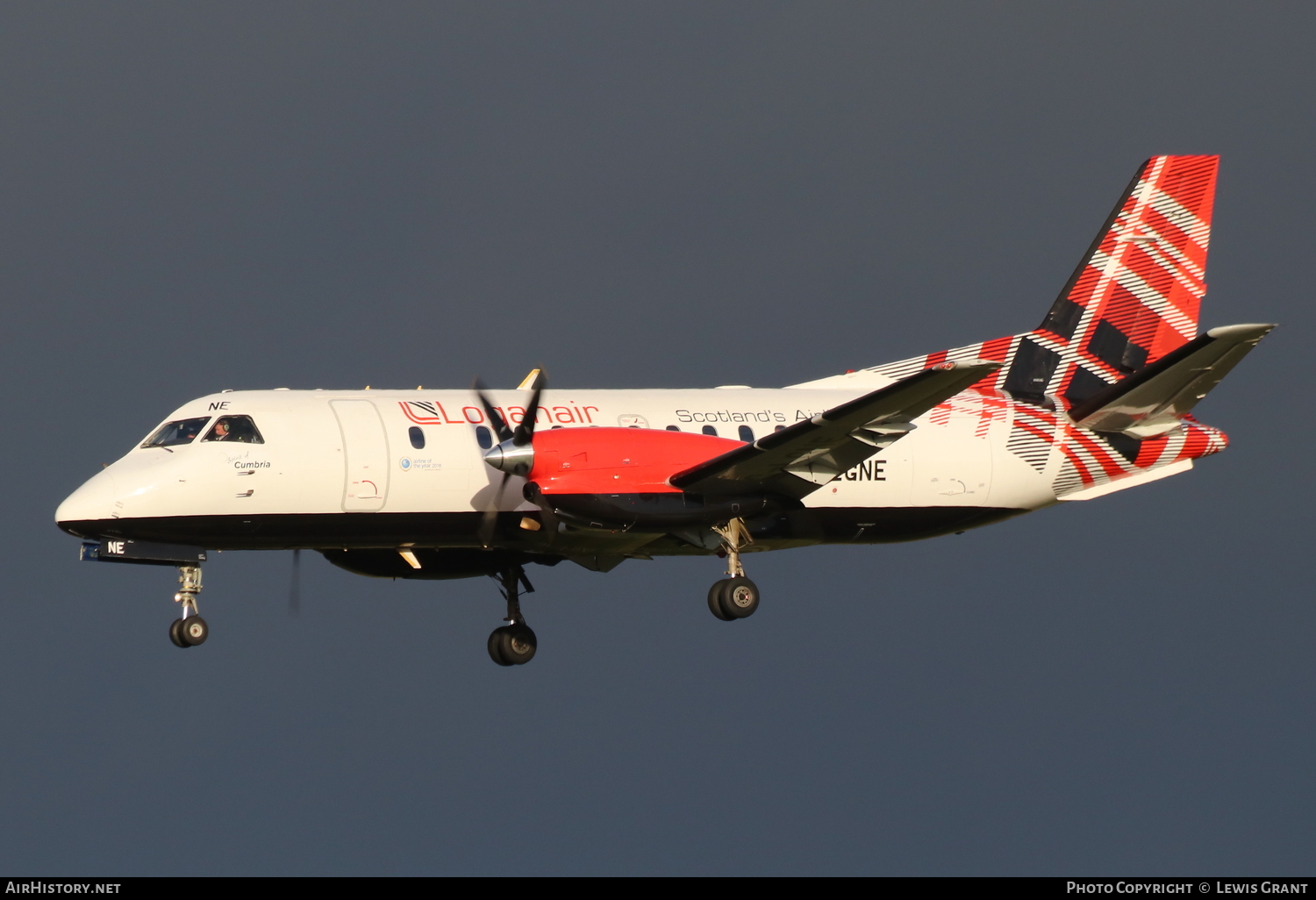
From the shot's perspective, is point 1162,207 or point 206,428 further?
point 1162,207

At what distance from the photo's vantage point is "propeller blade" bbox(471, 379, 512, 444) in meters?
24.6

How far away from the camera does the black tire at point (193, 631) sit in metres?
23.5

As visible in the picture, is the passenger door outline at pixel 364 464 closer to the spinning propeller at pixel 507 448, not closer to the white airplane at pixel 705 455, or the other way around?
the white airplane at pixel 705 455

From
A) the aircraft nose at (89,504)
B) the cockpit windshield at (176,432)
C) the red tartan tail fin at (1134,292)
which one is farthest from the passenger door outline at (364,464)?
the red tartan tail fin at (1134,292)

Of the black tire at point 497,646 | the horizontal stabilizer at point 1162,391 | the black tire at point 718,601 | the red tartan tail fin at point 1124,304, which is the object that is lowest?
the black tire at point 497,646

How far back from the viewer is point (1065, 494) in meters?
28.4

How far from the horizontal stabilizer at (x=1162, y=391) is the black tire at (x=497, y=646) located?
377 inches

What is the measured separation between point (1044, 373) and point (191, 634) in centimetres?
1392

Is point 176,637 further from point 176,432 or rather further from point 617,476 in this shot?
point 617,476

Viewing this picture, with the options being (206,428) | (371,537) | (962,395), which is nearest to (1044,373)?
(962,395)

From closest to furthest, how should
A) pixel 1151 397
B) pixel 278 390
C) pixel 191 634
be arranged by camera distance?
pixel 191 634, pixel 278 390, pixel 1151 397

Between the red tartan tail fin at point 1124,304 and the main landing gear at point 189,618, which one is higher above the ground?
the red tartan tail fin at point 1124,304

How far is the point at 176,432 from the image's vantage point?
24.2 m

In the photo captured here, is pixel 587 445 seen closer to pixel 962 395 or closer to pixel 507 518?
pixel 507 518
